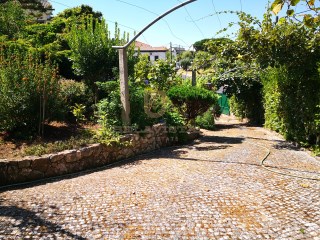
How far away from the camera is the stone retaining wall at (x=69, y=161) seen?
582 cm

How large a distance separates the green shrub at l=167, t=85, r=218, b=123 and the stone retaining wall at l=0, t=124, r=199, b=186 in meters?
2.90

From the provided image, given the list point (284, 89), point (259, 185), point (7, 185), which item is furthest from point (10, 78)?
point (284, 89)

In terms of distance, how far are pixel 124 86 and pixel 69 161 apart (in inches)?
109

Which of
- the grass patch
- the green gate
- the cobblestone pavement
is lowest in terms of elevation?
the cobblestone pavement

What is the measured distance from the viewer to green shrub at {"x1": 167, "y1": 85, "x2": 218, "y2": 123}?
11.2 meters

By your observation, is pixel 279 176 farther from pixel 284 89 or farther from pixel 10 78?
pixel 10 78

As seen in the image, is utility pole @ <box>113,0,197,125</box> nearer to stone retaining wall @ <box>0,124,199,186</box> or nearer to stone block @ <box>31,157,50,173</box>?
stone retaining wall @ <box>0,124,199,186</box>

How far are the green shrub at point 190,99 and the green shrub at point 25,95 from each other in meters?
5.16

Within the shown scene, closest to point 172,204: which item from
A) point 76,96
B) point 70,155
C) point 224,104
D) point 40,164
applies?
point 70,155

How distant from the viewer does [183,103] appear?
38.0 feet

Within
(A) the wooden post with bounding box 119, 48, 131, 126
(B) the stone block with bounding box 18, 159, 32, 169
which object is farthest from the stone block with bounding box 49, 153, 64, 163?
(A) the wooden post with bounding box 119, 48, 131, 126

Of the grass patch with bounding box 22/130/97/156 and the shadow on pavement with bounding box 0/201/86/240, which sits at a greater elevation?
the grass patch with bounding box 22/130/97/156

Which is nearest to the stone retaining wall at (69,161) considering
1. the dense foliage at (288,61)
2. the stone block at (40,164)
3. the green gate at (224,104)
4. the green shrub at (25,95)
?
the stone block at (40,164)

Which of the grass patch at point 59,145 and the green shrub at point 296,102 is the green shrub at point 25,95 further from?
the green shrub at point 296,102
